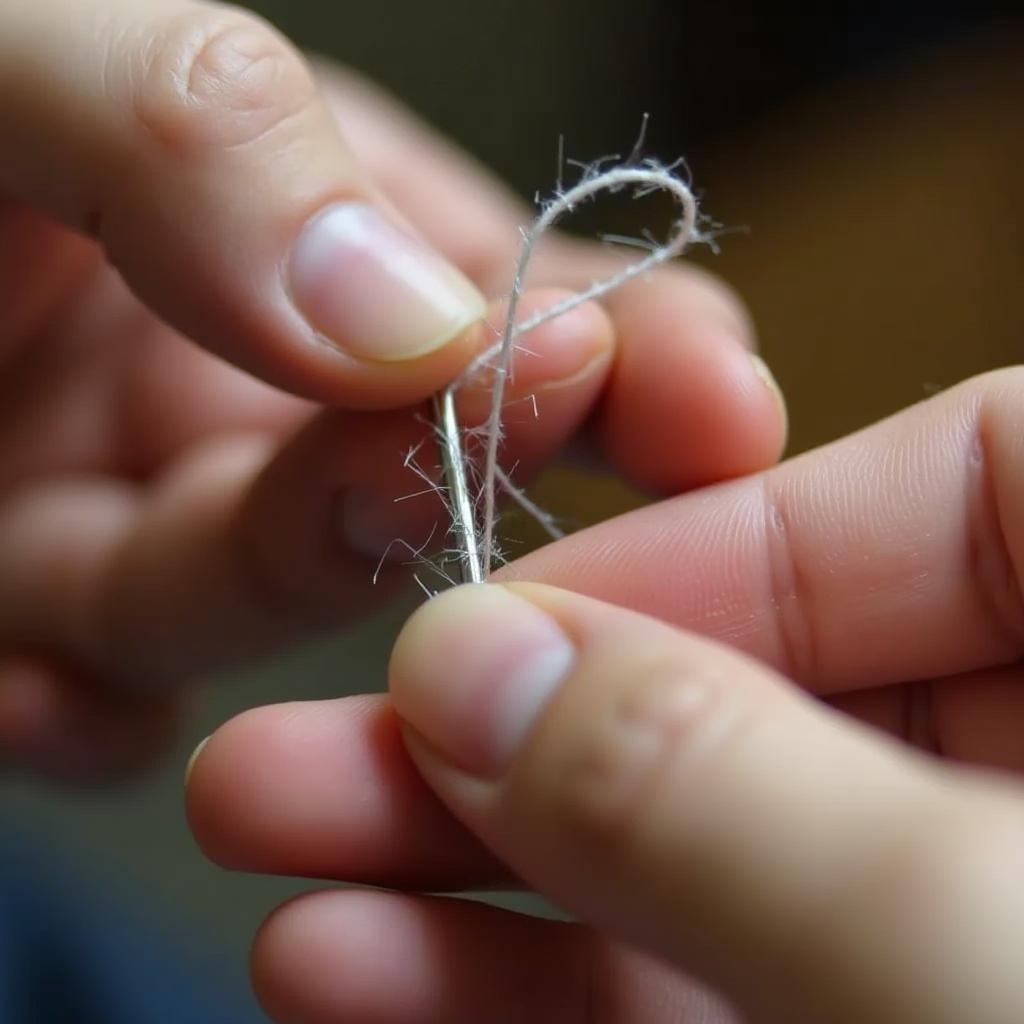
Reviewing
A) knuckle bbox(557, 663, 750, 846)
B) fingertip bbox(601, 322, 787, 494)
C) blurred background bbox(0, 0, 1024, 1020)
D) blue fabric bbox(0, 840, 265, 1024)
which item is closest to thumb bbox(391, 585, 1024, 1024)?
knuckle bbox(557, 663, 750, 846)

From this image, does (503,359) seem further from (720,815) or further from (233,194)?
(720,815)

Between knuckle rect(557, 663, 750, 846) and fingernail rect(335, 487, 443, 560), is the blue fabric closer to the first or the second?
fingernail rect(335, 487, 443, 560)

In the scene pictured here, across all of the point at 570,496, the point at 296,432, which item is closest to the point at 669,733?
the point at 296,432

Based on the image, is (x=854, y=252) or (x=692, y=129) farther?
(x=692, y=129)

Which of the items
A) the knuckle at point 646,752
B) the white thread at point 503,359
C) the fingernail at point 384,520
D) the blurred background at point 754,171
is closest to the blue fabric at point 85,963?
the blurred background at point 754,171

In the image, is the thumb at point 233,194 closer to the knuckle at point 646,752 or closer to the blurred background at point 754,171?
the knuckle at point 646,752

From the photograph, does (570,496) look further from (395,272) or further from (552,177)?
(395,272)

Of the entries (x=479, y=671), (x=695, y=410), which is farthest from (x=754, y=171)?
(x=479, y=671)
